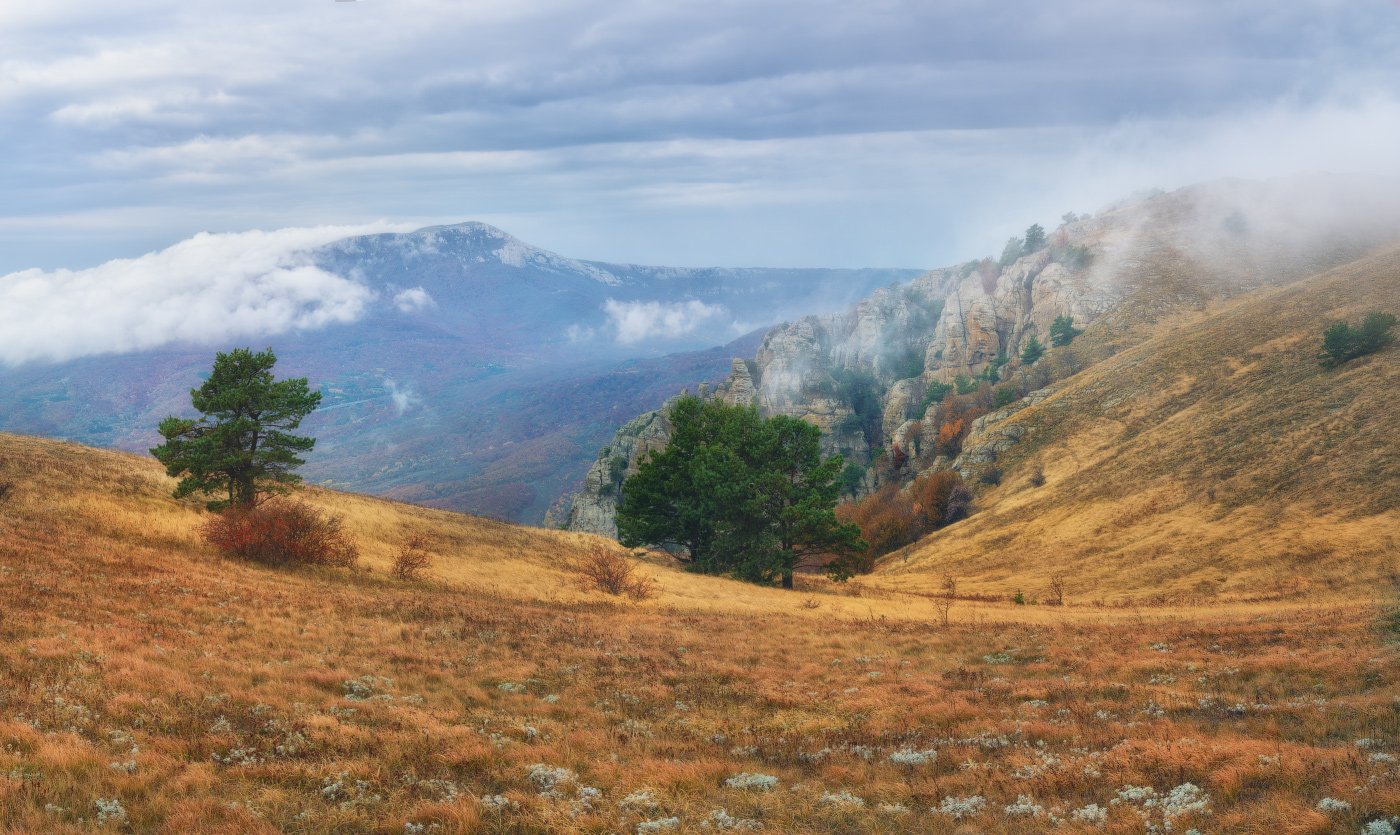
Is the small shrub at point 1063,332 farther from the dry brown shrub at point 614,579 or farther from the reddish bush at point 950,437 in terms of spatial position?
the dry brown shrub at point 614,579

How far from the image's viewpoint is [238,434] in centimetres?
3209

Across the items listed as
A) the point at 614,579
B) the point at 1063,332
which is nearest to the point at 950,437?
the point at 1063,332

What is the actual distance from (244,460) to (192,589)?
42.0 ft

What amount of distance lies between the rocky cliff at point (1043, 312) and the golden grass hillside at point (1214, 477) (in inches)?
566

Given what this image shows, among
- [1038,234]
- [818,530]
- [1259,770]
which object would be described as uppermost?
[1038,234]

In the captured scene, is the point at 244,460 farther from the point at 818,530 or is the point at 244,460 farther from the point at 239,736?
the point at 818,530

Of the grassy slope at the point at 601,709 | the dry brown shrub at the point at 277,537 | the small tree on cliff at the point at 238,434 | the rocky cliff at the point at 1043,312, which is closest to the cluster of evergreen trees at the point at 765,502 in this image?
the grassy slope at the point at 601,709

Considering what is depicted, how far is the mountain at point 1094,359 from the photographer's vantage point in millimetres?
63281

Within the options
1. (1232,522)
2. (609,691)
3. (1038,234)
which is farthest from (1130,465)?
(1038,234)

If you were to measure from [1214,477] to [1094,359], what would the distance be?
5621 cm

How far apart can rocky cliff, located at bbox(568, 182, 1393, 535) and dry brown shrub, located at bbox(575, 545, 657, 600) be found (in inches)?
2479

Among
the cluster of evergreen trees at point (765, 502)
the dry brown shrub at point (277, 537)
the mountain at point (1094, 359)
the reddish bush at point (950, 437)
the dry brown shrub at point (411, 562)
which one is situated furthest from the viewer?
the reddish bush at point (950, 437)

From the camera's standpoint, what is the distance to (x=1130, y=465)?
67750 mm

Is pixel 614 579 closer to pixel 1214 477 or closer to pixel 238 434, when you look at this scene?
pixel 238 434
